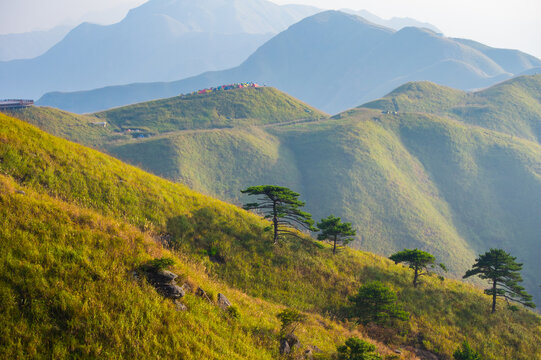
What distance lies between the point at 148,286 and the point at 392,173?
→ 4325 inches

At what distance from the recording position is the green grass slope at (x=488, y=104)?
15312cm

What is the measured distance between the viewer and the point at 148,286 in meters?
8.91

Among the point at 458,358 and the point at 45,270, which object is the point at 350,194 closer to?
the point at 458,358

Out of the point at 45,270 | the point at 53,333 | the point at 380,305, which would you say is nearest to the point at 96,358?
the point at 53,333

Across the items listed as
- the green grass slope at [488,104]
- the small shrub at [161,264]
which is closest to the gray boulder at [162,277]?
the small shrub at [161,264]

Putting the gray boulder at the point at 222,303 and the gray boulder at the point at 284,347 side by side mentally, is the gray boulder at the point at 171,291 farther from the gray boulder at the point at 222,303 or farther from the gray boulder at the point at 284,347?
the gray boulder at the point at 284,347

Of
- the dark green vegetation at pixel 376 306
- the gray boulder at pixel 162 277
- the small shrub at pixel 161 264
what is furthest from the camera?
the dark green vegetation at pixel 376 306

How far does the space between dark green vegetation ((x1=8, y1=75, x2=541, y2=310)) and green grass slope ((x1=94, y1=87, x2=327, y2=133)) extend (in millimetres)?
9427

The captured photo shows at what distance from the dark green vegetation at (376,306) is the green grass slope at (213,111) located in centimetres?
13174

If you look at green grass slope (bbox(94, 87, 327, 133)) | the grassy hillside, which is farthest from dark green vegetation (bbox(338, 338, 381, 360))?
green grass slope (bbox(94, 87, 327, 133))

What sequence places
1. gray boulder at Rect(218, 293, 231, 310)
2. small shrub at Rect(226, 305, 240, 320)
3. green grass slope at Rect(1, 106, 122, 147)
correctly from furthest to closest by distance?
1. green grass slope at Rect(1, 106, 122, 147)
2. gray boulder at Rect(218, 293, 231, 310)
3. small shrub at Rect(226, 305, 240, 320)

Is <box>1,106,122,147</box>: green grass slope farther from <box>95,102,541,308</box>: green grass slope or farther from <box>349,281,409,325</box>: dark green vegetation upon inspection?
<box>349,281,409,325</box>: dark green vegetation

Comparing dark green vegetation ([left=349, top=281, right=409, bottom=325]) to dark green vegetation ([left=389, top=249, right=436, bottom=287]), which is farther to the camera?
dark green vegetation ([left=389, top=249, right=436, bottom=287])

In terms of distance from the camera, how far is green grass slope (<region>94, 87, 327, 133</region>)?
14175cm
